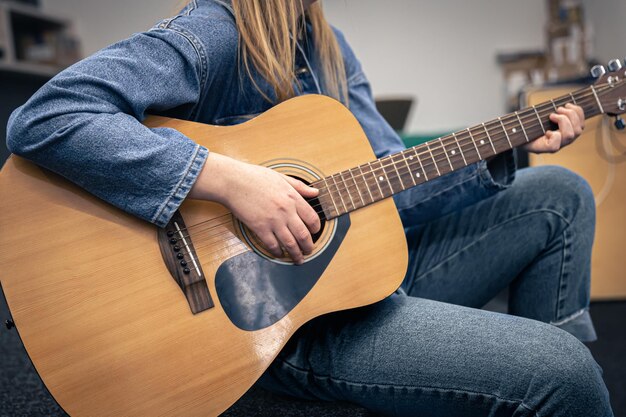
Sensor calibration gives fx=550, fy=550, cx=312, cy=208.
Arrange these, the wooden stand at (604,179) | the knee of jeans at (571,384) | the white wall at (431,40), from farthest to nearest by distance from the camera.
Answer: the white wall at (431,40), the wooden stand at (604,179), the knee of jeans at (571,384)

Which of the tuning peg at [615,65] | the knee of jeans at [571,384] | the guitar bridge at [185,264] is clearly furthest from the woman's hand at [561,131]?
the guitar bridge at [185,264]

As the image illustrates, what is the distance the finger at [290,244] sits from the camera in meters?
0.82

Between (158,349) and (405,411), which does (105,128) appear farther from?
(405,411)

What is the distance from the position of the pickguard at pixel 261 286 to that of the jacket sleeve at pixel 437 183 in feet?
1.08

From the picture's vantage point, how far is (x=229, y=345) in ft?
2.53

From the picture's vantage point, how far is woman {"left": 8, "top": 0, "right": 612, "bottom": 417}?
2.49 ft

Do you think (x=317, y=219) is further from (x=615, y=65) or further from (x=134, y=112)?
(x=615, y=65)

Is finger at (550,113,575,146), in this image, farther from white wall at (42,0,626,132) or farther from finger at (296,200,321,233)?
white wall at (42,0,626,132)

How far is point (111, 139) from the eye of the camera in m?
0.77

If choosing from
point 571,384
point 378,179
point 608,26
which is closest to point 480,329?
point 571,384

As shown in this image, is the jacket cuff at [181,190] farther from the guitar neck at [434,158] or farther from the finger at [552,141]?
the finger at [552,141]

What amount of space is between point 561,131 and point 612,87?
163 mm

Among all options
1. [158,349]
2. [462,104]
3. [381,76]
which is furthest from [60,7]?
[158,349]

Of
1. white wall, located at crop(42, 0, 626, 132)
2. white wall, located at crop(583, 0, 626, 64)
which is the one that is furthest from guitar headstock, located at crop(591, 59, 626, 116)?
white wall, located at crop(42, 0, 626, 132)
